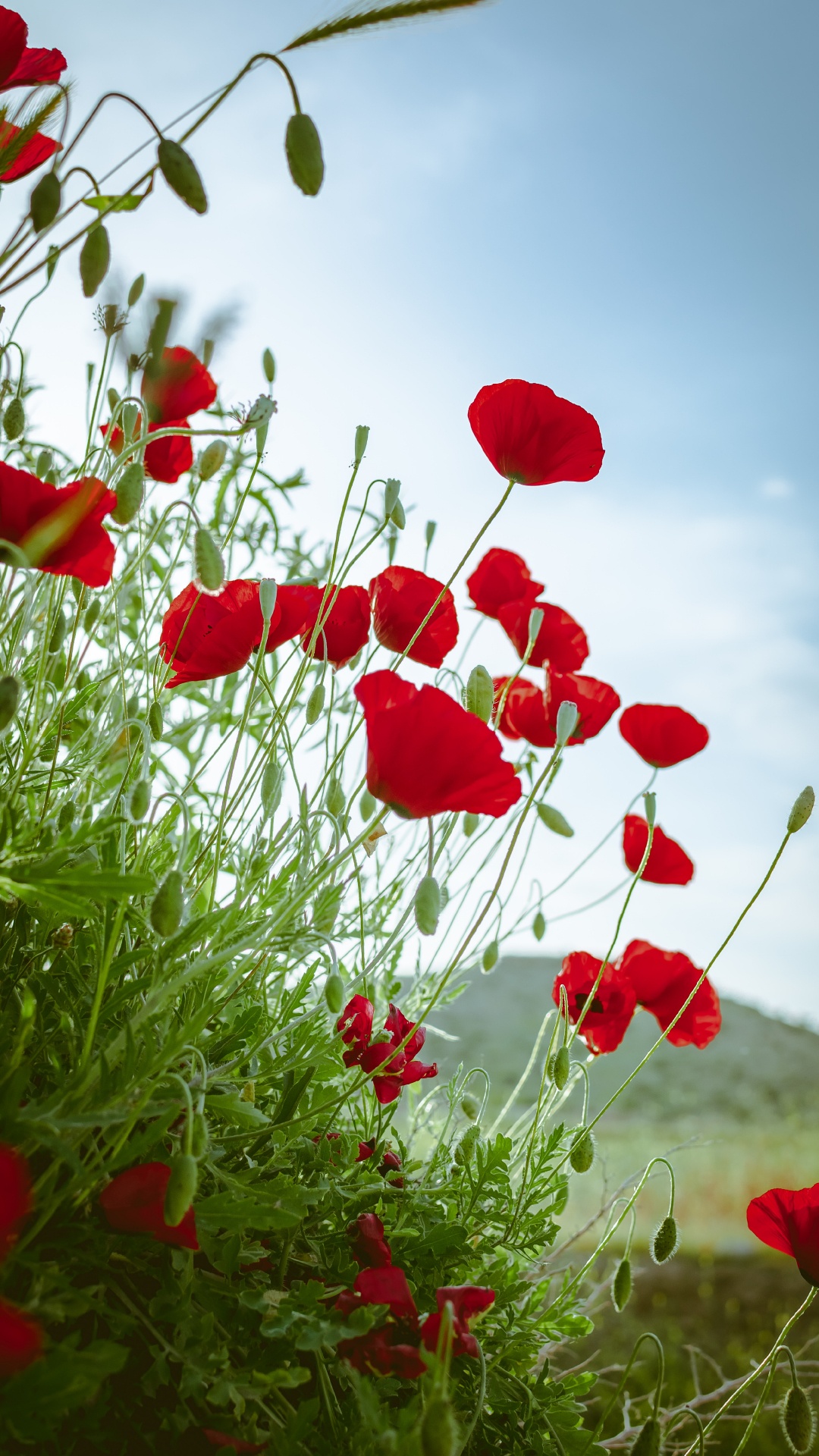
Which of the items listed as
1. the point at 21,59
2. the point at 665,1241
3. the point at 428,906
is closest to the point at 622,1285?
the point at 665,1241

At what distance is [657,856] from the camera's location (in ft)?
3.24

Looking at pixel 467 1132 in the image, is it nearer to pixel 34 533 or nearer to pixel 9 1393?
pixel 9 1393

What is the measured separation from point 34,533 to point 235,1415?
0.49 m

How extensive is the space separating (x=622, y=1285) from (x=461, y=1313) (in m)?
0.13

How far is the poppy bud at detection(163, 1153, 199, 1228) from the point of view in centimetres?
47

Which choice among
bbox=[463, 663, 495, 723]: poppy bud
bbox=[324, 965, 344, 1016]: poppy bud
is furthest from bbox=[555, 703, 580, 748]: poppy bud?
bbox=[324, 965, 344, 1016]: poppy bud

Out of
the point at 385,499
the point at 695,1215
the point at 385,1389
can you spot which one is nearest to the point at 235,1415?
the point at 385,1389

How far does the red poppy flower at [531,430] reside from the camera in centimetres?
78

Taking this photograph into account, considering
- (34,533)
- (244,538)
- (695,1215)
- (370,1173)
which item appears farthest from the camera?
(695,1215)

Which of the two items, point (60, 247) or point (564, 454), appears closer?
point (60, 247)

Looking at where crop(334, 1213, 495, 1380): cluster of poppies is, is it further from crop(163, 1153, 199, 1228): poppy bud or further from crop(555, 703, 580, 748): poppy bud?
crop(555, 703, 580, 748): poppy bud

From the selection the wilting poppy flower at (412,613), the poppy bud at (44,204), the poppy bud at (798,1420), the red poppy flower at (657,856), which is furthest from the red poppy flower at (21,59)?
the poppy bud at (798,1420)

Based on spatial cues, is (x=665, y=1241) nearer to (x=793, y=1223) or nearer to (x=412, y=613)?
(x=793, y=1223)

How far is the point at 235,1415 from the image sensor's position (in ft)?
1.72
